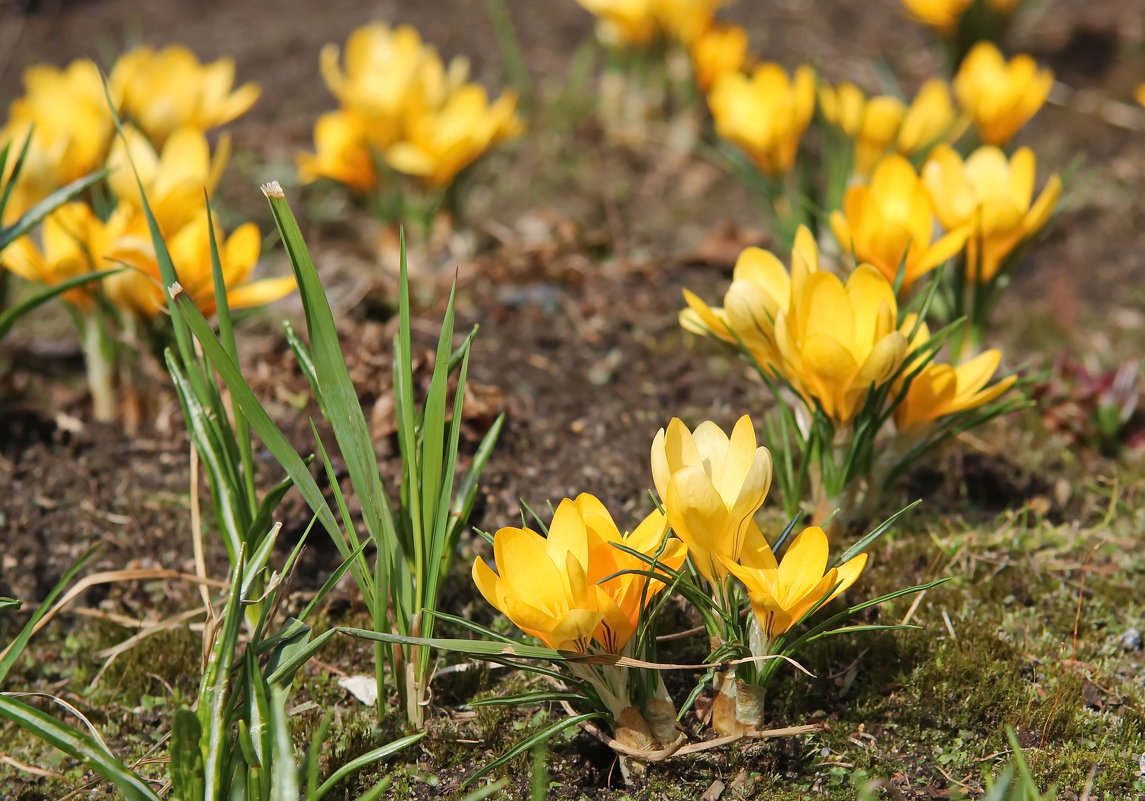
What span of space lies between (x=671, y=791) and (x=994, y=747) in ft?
1.39

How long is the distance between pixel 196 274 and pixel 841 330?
1025mm

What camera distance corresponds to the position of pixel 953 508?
1.81 meters

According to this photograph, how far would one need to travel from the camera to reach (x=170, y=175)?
2021mm

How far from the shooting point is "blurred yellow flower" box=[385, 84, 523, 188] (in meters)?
2.31

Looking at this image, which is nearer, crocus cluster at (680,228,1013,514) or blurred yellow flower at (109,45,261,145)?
crocus cluster at (680,228,1013,514)

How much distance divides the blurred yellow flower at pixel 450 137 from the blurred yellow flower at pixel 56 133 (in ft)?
2.03

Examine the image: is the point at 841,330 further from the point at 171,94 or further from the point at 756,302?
the point at 171,94

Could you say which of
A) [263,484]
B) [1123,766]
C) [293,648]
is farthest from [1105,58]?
[293,648]

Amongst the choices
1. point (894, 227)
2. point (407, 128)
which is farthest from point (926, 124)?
point (407, 128)

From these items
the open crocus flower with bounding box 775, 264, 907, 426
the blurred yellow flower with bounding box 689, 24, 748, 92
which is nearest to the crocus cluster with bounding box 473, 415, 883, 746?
the open crocus flower with bounding box 775, 264, 907, 426

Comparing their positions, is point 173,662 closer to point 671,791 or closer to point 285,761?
point 285,761

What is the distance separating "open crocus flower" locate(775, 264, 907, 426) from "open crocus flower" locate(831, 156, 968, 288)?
25 cm

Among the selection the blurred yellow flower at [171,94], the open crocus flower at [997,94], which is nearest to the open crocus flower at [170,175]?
the blurred yellow flower at [171,94]

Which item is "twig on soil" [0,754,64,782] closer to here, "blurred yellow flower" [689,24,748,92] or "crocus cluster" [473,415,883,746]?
"crocus cluster" [473,415,883,746]
